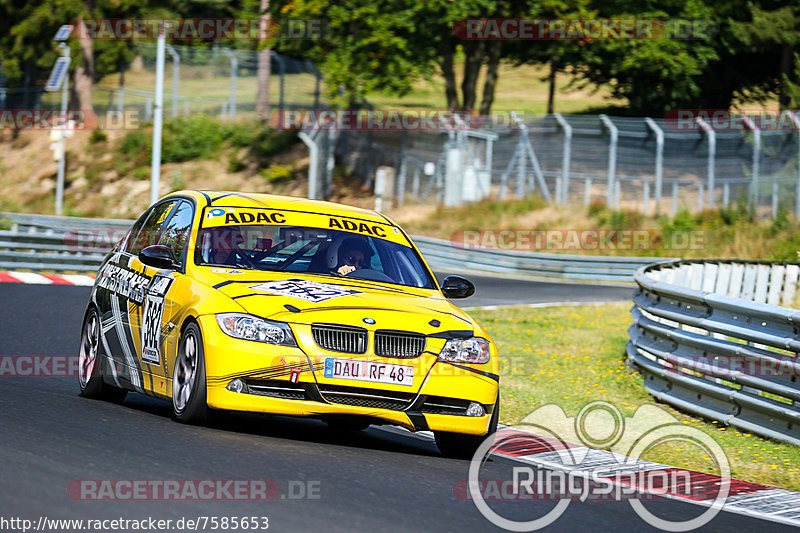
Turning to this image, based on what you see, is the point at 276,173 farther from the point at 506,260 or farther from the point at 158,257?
the point at 158,257

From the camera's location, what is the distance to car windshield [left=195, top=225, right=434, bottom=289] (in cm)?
894

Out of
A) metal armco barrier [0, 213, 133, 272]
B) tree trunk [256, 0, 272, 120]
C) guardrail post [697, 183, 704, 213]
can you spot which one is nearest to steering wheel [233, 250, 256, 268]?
metal armco barrier [0, 213, 133, 272]

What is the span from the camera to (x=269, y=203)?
31.4 feet

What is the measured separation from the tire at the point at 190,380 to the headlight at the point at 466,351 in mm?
1543

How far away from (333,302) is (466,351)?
0.95 m

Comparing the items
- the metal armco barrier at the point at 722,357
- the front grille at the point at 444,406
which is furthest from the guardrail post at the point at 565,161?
the front grille at the point at 444,406

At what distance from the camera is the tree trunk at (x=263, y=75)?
4850cm

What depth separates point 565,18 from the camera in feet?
142

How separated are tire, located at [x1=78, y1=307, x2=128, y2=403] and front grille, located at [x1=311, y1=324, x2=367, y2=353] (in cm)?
260

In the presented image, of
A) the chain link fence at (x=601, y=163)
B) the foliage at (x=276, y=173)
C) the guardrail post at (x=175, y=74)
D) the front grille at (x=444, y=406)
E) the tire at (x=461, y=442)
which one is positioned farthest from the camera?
the guardrail post at (x=175, y=74)

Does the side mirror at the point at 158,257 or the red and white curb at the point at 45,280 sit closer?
the side mirror at the point at 158,257

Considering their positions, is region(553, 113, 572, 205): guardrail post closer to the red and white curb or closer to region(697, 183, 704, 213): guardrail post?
region(697, 183, 704, 213): guardrail post

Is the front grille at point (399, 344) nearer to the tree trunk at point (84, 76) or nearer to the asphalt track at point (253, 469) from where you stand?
the asphalt track at point (253, 469)

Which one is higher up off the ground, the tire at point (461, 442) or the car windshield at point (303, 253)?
the car windshield at point (303, 253)
